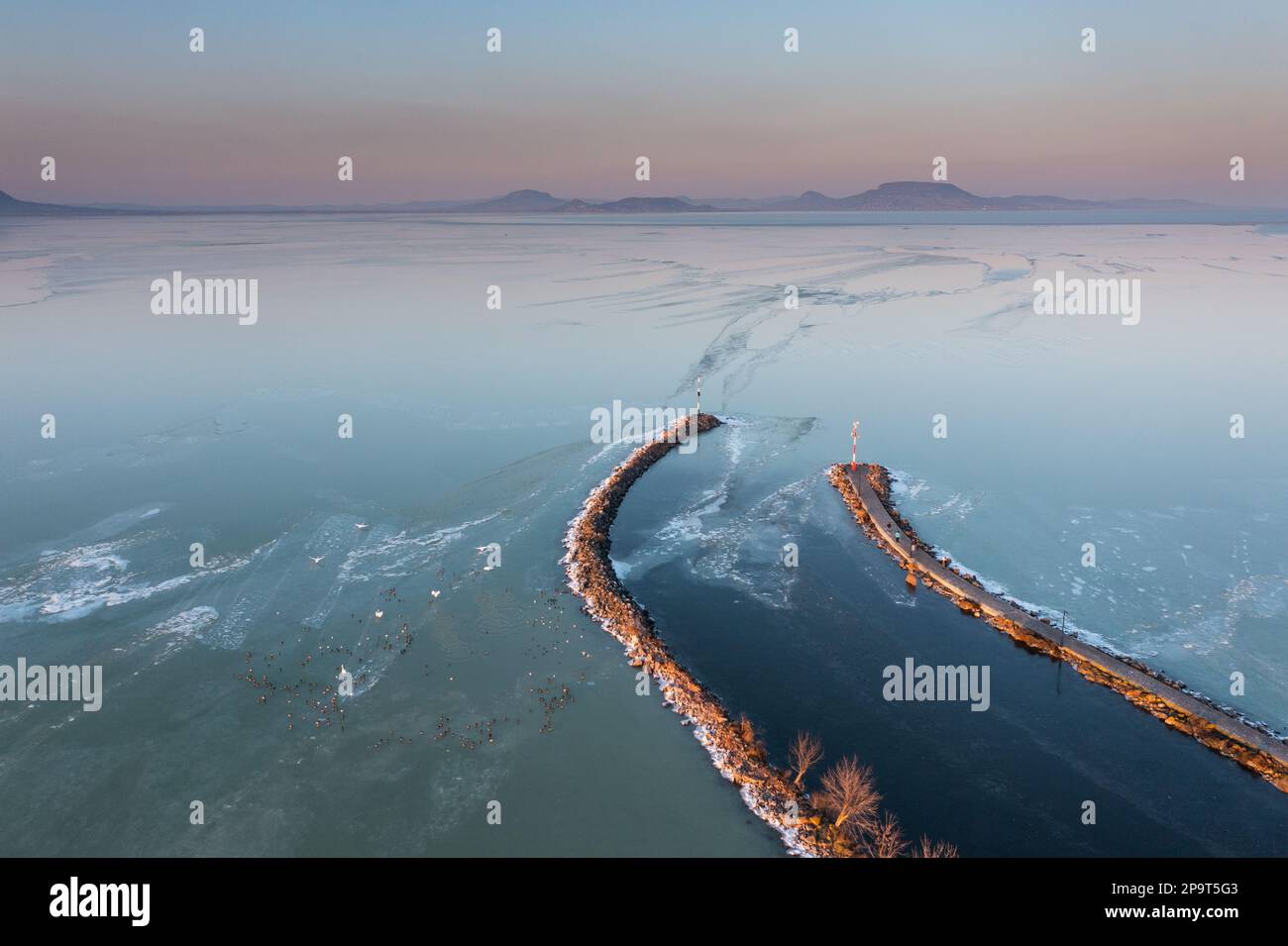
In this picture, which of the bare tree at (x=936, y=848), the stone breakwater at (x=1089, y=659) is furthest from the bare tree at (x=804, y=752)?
the stone breakwater at (x=1089, y=659)

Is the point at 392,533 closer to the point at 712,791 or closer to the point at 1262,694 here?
the point at 712,791

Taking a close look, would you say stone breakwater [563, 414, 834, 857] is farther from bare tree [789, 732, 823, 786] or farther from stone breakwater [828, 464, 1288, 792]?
stone breakwater [828, 464, 1288, 792]

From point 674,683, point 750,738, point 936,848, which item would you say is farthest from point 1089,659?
point 674,683

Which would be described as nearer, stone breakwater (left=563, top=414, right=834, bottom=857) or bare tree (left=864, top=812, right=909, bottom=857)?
bare tree (left=864, top=812, right=909, bottom=857)

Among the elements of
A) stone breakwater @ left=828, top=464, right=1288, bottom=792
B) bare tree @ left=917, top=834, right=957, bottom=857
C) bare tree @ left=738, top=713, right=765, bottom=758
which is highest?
stone breakwater @ left=828, top=464, right=1288, bottom=792

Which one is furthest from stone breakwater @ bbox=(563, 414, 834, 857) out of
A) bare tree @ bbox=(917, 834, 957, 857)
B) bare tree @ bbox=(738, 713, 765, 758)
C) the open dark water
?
bare tree @ bbox=(917, 834, 957, 857)

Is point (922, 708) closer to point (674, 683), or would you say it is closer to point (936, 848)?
point (936, 848)

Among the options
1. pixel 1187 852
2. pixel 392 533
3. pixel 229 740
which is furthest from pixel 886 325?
pixel 229 740
